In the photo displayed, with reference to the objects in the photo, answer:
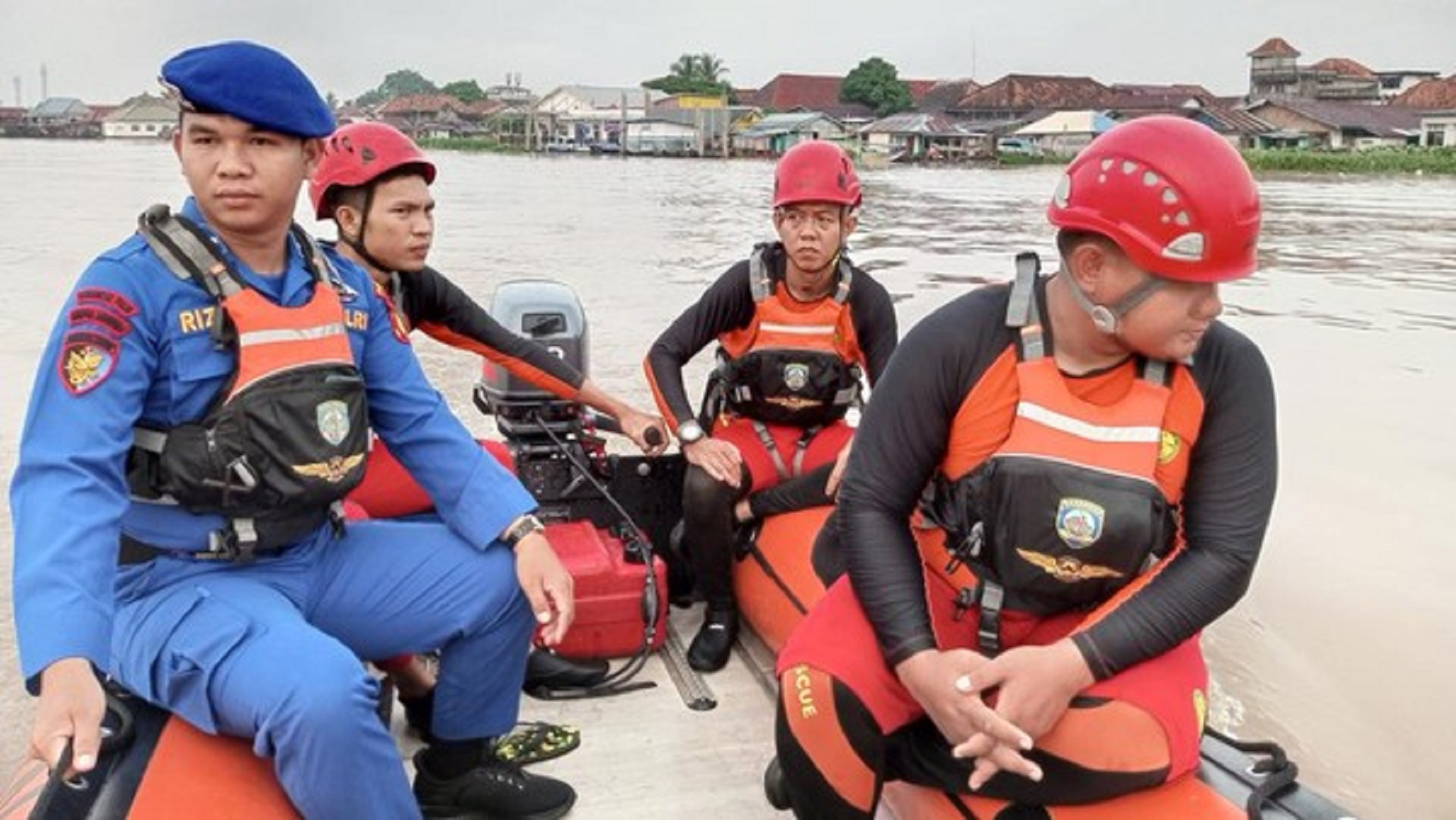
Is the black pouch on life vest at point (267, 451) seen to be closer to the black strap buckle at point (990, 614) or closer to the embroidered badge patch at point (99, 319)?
the embroidered badge patch at point (99, 319)

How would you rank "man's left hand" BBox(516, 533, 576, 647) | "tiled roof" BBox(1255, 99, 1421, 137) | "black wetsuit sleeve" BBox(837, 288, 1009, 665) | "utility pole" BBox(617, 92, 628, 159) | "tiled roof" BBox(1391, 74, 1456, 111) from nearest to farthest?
"black wetsuit sleeve" BBox(837, 288, 1009, 665), "man's left hand" BBox(516, 533, 576, 647), "tiled roof" BBox(1255, 99, 1421, 137), "tiled roof" BBox(1391, 74, 1456, 111), "utility pole" BBox(617, 92, 628, 159)

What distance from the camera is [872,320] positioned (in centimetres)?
331

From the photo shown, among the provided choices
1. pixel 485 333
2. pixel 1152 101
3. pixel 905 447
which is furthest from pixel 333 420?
pixel 1152 101

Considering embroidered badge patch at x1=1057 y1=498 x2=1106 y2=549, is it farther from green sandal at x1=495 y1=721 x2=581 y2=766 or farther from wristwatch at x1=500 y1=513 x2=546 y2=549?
green sandal at x1=495 y1=721 x2=581 y2=766

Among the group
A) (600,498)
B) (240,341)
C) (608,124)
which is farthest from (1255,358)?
(608,124)

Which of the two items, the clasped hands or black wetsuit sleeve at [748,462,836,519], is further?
black wetsuit sleeve at [748,462,836,519]

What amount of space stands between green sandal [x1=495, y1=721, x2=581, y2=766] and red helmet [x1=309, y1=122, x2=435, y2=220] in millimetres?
1378

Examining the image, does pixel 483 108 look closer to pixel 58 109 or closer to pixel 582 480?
pixel 58 109

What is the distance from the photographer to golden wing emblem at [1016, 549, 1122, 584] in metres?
1.78

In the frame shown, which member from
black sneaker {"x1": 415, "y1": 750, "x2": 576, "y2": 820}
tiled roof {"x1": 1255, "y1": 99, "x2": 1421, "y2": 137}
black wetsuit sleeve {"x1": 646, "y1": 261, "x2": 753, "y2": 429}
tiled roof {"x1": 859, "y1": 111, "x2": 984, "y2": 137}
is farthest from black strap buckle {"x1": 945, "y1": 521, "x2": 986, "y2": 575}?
tiled roof {"x1": 859, "y1": 111, "x2": 984, "y2": 137}

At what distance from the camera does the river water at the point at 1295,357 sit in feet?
10.7

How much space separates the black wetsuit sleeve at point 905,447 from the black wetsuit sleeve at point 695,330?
1.41 m

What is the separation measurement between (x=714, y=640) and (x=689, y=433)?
551 millimetres

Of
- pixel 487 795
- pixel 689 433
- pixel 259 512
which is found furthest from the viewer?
pixel 689 433
